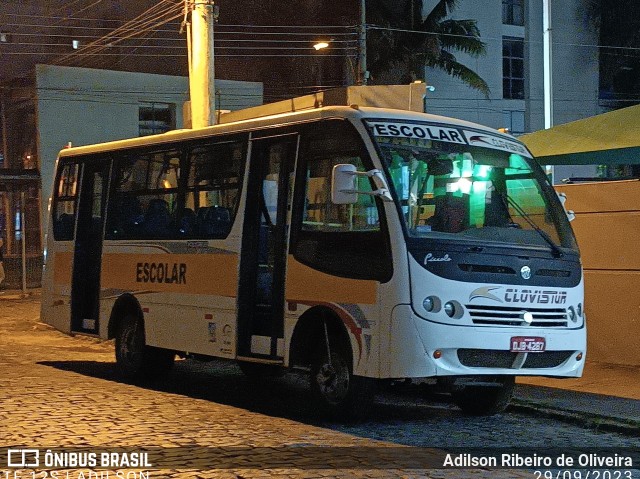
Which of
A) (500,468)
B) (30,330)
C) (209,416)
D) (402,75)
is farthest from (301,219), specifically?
(402,75)

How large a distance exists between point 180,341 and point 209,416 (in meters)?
2.15

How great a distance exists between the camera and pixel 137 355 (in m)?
13.4

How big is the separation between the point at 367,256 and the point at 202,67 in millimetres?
8267

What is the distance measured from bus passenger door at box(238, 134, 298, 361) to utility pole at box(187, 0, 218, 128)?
5706 mm

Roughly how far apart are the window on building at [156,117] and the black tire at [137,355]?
20.6m

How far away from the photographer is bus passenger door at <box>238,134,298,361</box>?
1100 centimetres

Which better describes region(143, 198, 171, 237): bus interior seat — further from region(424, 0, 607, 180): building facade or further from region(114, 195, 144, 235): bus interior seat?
region(424, 0, 607, 180): building facade

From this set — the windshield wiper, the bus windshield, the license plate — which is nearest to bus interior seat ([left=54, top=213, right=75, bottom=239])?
the bus windshield

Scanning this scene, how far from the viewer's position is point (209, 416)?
10500 mm

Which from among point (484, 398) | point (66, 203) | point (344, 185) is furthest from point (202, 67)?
point (484, 398)

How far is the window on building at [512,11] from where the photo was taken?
1657 inches

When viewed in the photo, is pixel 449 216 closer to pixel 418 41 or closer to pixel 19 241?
pixel 19 241

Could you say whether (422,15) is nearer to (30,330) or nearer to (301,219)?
(30,330)

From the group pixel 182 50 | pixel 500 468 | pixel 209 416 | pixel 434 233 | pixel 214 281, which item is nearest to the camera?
pixel 500 468
